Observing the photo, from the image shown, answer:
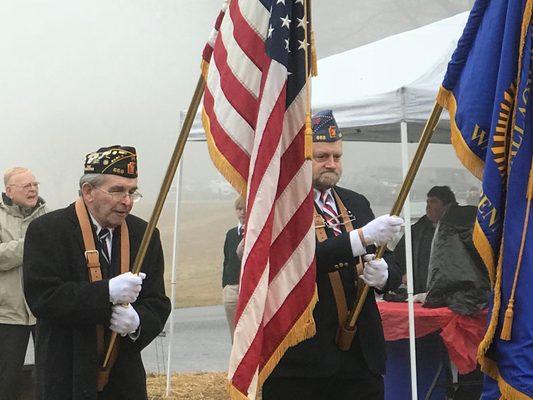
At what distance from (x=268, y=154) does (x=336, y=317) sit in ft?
2.88

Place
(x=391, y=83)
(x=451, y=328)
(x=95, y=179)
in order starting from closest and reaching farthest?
(x=95, y=179)
(x=451, y=328)
(x=391, y=83)

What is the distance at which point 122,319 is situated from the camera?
14.8ft

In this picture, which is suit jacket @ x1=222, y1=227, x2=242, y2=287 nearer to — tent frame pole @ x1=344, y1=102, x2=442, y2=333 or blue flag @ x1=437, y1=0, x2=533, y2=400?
tent frame pole @ x1=344, y1=102, x2=442, y2=333

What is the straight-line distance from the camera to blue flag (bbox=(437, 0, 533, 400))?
3586 millimetres

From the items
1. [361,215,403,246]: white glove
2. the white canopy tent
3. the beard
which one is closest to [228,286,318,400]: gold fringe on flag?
[361,215,403,246]: white glove

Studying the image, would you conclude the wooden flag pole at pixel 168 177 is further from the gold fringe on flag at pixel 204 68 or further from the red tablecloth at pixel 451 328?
the red tablecloth at pixel 451 328

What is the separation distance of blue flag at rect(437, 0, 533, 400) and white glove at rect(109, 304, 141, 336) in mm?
1599

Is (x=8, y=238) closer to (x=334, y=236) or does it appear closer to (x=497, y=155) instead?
(x=334, y=236)

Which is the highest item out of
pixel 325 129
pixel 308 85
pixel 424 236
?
pixel 308 85

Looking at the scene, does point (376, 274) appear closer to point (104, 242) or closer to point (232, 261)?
point (104, 242)

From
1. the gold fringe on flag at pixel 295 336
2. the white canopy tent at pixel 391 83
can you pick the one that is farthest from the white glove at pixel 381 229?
the white canopy tent at pixel 391 83

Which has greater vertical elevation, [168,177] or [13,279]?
[168,177]

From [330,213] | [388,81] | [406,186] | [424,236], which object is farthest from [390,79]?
[406,186]

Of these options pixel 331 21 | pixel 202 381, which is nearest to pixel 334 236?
pixel 202 381
